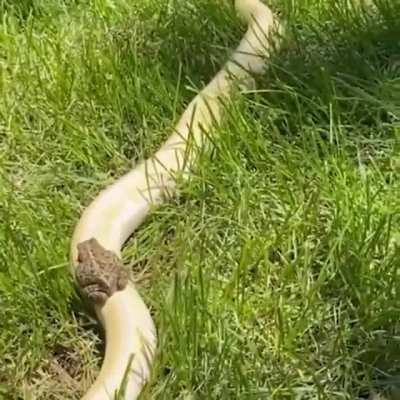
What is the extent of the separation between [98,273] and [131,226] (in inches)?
6.4

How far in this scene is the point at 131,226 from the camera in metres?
1.93

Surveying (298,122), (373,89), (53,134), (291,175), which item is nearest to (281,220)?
(291,175)

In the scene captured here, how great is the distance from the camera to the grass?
1.67 meters

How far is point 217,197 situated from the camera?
1954mm

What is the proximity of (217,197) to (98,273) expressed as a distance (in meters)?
0.28

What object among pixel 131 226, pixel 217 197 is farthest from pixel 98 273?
pixel 217 197

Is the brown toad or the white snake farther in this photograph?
the brown toad

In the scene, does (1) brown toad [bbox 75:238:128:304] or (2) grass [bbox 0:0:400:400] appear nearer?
(2) grass [bbox 0:0:400:400]

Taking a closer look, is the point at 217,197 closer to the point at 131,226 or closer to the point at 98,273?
the point at 131,226

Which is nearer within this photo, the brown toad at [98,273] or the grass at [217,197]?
the grass at [217,197]

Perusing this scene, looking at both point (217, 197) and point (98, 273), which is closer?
point (98, 273)

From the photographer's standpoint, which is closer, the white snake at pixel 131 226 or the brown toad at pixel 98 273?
the white snake at pixel 131 226

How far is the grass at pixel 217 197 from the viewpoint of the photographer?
1668 mm

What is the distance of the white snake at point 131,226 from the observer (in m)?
1.65
